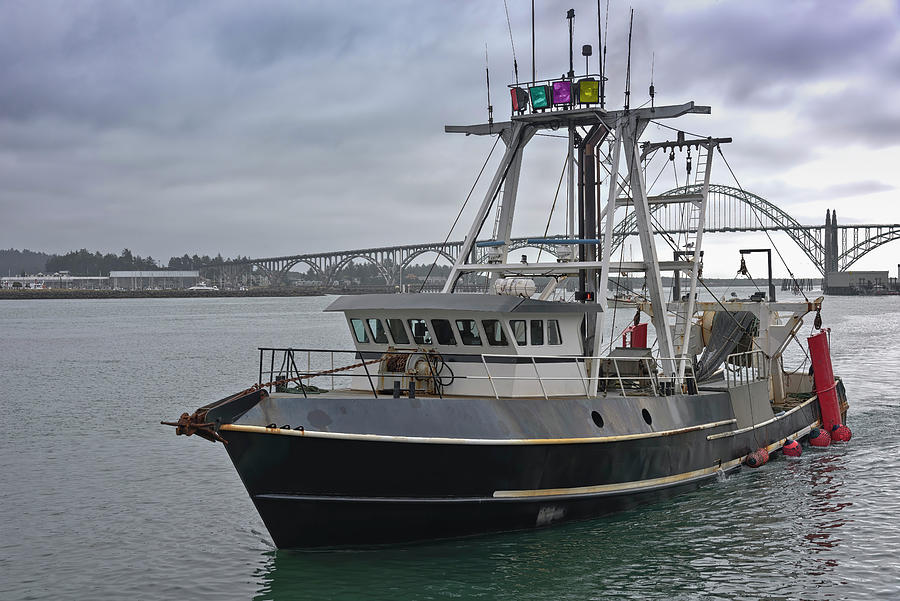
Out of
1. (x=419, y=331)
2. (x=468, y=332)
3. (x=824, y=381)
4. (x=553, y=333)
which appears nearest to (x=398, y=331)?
(x=419, y=331)

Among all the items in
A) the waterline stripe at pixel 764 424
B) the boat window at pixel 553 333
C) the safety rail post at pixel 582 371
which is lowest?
the waterline stripe at pixel 764 424

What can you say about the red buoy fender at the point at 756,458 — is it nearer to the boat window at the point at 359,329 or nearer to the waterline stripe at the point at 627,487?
the waterline stripe at the point at 627,487

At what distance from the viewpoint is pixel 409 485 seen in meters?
12.4

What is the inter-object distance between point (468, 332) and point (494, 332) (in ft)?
1.39

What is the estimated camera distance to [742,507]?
1628 cm

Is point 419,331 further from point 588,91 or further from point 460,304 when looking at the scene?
point 588,91

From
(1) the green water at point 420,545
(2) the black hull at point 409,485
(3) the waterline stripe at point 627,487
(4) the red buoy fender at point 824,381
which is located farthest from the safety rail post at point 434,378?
(4) the red buoy fender at point 824,381

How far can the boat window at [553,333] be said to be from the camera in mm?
14609

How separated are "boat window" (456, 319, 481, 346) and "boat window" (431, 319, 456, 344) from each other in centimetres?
16

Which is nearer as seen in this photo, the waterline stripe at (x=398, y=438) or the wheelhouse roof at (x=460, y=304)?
the waterline stripe at (x=398, y=438)

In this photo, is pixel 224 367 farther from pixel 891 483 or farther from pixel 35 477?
pixel 891 483

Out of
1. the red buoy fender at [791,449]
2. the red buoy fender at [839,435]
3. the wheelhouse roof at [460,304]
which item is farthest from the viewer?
the red buoy fender at [839,435]

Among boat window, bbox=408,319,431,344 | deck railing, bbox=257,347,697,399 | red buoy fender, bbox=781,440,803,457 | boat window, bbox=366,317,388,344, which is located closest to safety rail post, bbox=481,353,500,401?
deck railing, bbox=257,347,697,399

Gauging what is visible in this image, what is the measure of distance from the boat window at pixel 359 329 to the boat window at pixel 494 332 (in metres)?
2.26
